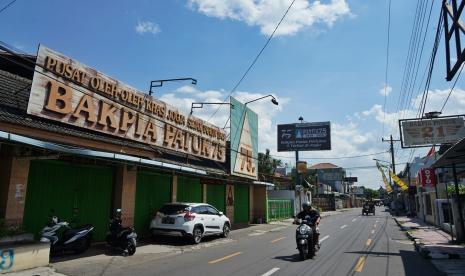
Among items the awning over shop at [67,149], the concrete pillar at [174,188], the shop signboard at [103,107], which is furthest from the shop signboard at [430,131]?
the awning over shop at [67,149]

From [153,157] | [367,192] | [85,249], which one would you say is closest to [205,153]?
[153,157]

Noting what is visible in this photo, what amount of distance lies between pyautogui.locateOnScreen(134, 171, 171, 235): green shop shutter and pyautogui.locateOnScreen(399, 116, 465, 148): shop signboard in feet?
51.5

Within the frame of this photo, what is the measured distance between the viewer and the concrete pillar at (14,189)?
11414 mm

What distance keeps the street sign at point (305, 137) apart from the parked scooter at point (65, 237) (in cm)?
3395

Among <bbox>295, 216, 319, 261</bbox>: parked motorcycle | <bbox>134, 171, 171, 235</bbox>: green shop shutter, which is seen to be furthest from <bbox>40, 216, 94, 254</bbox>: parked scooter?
<bbox>295, 216, 319, 261</bbox>: parked motorcycle

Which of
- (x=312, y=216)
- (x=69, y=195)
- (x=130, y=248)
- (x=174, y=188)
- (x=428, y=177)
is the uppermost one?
(x=428, y=177)

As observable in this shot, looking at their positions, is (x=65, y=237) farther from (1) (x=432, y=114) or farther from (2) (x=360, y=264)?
(1) (x=432, y=114)

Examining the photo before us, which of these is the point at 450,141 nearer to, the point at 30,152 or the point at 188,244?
the point at 188,244

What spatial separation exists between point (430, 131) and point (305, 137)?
65.9ft

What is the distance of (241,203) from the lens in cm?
2945

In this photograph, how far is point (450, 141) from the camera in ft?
80.8

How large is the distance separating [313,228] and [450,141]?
16.2m

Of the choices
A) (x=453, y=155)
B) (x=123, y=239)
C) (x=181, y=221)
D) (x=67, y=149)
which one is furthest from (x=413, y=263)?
(x=67, y=149)

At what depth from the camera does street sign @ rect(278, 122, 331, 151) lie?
146 feet
